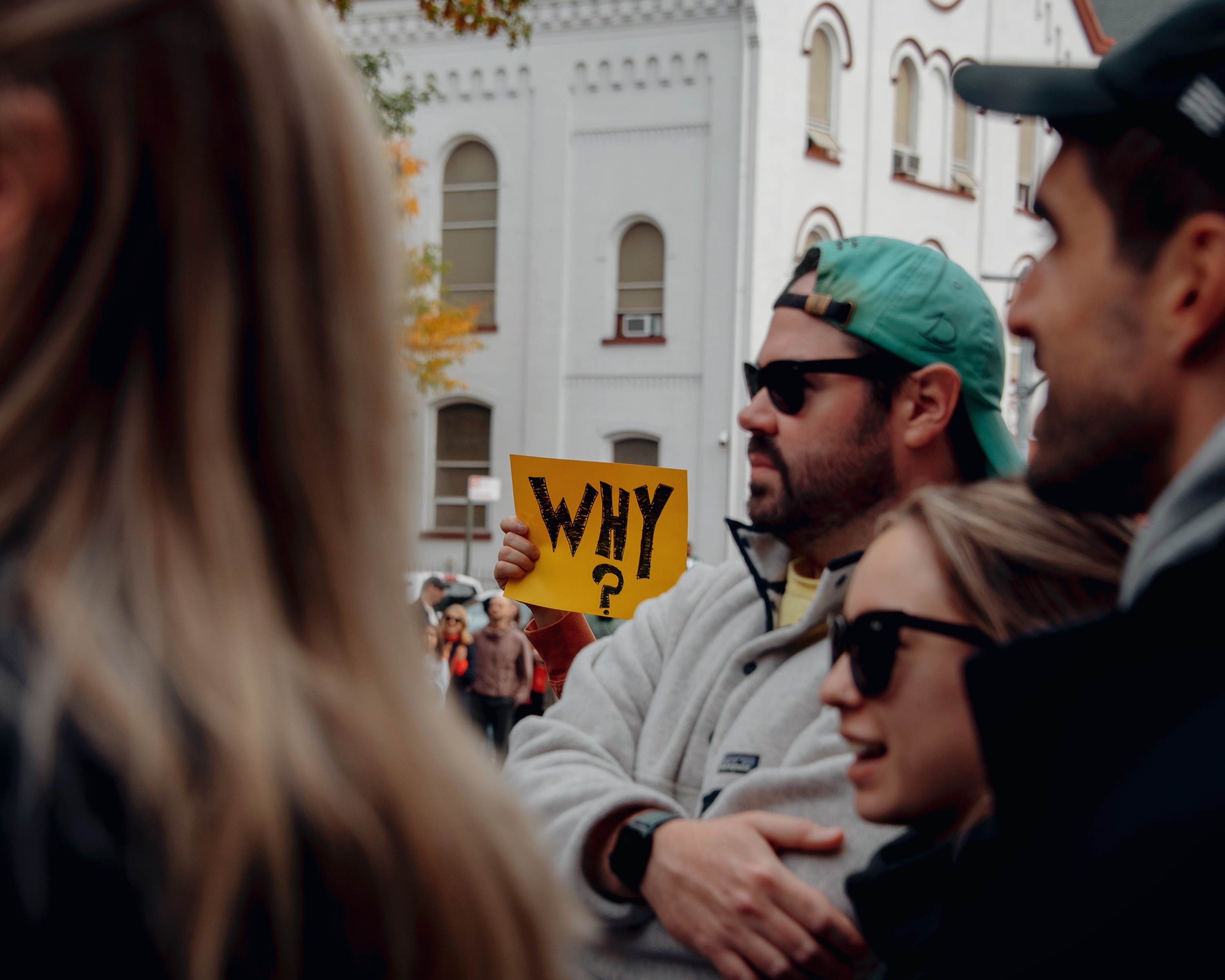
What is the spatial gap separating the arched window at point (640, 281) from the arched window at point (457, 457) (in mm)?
3074

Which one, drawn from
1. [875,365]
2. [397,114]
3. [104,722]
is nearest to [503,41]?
[397,114]

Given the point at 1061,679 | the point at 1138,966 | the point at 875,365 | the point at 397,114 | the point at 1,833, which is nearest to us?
the point at 1,833

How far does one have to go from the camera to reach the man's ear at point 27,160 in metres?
0.81

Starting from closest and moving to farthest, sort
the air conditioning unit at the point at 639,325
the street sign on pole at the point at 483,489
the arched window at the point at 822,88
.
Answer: the street sign on pole at the point at 483,489
the air conditioning unit at the point at 639,325
the arched window at the point at 822,88

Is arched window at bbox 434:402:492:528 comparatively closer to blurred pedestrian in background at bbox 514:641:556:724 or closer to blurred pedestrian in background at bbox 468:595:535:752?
blurred pedestrian in background at bbox 514:641:556:724

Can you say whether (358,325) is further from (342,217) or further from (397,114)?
(397,114)

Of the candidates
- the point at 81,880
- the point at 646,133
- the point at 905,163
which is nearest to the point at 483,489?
the point at 646,133

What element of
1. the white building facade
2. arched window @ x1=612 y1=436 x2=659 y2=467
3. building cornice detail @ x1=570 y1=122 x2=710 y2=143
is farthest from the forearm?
building cornice detail @ x1=570 y1=122 x2=710 y2=143

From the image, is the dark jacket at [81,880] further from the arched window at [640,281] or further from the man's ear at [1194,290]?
the arched window at [640,281]

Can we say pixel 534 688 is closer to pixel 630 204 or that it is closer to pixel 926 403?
pixel 926 403

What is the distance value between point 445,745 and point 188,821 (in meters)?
0.20

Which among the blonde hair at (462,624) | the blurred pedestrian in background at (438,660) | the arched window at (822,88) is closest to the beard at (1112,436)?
the blurred pedestrian in background at (438,660)

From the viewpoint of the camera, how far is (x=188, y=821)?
73 centimetres

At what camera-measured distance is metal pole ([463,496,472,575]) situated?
19609mm
